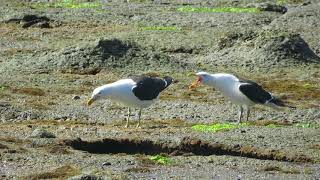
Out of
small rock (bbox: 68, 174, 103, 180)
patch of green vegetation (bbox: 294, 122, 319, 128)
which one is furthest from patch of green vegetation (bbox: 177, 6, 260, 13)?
small rock (bbox: 68, 174, 103, 180)

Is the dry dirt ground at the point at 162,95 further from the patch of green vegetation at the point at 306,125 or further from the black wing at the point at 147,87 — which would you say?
the black wing at the point at 147,87

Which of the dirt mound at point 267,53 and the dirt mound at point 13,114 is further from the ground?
the dirt mound at point 13,114

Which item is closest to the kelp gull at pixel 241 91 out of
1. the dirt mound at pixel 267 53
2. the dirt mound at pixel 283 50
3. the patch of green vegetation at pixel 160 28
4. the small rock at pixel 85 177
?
the small rock at pixel 85 177

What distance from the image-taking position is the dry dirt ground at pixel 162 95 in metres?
15.8

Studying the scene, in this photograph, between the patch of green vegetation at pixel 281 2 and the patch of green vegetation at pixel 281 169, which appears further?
the patch of green vegetation at pixel 281 2

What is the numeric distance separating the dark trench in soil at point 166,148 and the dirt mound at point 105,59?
9.35 m

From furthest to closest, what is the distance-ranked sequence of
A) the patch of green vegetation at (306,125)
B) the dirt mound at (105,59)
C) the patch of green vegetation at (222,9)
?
1. the patch of green vegetation at (222,9)
2. the dirt mound at (105,59)
3. the patch of green vegetation at (306,125)

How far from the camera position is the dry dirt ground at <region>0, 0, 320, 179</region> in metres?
15.8

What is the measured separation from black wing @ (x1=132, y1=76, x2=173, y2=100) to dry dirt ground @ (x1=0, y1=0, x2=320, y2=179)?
2.21 feet

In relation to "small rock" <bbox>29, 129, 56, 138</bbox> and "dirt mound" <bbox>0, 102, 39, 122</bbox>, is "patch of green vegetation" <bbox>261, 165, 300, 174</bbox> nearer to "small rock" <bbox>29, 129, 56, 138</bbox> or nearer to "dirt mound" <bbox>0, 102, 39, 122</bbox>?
"small rock" <bbox>29, 129, 56, 138</bbox>

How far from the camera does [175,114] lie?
71.1 feet

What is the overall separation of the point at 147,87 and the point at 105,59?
25.7 ft

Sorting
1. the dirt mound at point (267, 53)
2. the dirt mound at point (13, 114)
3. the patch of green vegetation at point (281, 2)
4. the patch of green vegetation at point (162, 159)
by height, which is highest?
the patch of green vegetation at point (162, 159)

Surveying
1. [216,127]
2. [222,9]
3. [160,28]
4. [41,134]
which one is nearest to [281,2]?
[222,9]
